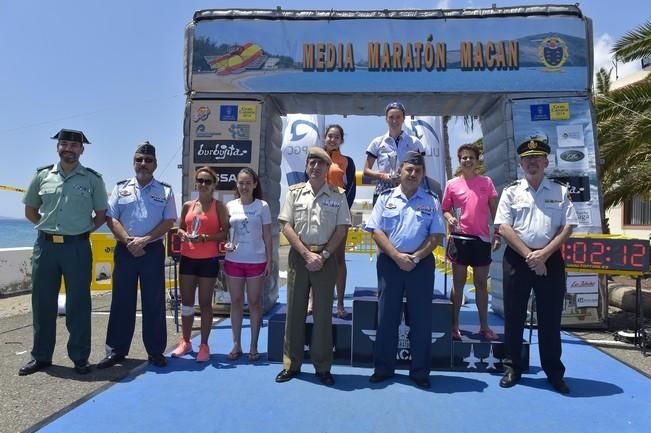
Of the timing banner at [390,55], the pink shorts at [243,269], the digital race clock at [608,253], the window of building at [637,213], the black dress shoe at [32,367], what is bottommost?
the black dress shoe at [32,367]

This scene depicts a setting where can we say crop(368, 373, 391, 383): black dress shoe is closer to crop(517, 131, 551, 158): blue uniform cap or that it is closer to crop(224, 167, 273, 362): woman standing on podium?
crop(224, 167, 273, 362): woman standing on podium

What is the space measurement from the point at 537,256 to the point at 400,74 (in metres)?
3.40

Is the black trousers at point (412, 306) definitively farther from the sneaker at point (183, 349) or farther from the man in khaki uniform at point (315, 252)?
the sneaker at point (183, 349)

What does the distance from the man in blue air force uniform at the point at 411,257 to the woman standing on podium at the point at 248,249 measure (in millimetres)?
1025

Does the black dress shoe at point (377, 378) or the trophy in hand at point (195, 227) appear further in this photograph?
the trophy in hand at point (195, 227)

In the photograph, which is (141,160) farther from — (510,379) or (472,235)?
(510,379)

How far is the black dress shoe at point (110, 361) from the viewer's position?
4.12 m

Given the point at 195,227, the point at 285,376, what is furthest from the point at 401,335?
the point at 195,227

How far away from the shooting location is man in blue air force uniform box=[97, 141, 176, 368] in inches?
164

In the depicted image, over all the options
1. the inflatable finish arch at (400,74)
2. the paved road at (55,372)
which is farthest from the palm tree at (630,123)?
the paved road at (55,372)

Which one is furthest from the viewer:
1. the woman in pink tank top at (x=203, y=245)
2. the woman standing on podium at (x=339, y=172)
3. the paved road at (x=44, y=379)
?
the woman standing on podium at (x=339, y=172)

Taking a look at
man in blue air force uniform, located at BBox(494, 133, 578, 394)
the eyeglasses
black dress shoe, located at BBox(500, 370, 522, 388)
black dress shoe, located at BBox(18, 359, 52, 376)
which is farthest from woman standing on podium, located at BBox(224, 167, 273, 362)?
black dress shoe, located at BBox(500, 370, 522, 388)

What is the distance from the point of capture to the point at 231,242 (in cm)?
420

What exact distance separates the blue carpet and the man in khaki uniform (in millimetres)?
279
